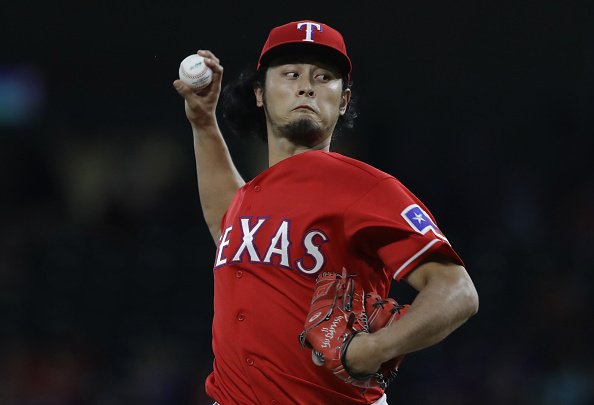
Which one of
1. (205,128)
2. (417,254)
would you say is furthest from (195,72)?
(417,254)

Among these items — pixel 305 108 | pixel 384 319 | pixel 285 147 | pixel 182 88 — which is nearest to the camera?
pixel 384 319

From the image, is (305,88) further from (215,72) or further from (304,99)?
(215,72)

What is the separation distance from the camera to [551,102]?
9008mm

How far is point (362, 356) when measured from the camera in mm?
2393

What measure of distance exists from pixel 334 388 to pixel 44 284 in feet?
17.3

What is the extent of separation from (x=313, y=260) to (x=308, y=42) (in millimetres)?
884

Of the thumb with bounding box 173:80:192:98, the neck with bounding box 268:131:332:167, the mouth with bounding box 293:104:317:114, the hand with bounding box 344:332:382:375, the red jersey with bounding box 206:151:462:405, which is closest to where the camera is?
the hand with bounding box 344:332:382:375

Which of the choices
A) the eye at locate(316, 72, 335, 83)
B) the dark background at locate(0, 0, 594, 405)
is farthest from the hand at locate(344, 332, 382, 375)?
the dark background at locate(0, 0, 594, 405)

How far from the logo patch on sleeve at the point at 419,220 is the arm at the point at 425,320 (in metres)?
0.10

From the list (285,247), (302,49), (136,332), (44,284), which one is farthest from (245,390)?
(44,284)

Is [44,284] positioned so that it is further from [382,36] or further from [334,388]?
[334,388]

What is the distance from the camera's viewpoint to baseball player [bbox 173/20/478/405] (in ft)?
8.20

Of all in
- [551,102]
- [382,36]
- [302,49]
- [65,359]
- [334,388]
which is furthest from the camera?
[382,36]

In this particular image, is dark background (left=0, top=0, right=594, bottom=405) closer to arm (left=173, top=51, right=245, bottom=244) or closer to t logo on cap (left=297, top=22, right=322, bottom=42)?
arm (left=173, top=51, right=245, bottom=244)
